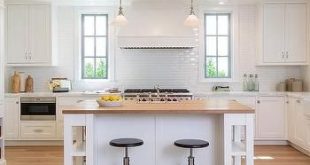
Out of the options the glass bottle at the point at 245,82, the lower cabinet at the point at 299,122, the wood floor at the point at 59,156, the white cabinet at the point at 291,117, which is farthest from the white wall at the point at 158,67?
the wood floor at the point at 59,156

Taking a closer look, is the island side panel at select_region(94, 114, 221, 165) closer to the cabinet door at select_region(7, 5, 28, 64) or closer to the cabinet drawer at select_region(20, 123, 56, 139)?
the cabinet drawer at select_region(20, 123, 56, 139)

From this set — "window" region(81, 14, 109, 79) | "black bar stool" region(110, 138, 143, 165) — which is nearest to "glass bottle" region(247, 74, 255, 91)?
"window" region(81, 14, 109, 79)

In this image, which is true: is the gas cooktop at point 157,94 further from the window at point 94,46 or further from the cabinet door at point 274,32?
the cabinet door at point 274,32

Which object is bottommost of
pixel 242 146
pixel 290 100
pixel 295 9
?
→ pixel 242 146

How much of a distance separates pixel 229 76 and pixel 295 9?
65.3 inches

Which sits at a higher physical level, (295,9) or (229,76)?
(295,9)

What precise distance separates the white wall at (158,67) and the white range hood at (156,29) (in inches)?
24.8

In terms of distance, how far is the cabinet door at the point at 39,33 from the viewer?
23.3 feet

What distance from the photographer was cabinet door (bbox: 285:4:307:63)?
712 cm

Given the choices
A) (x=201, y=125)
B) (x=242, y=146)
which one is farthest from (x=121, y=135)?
(x=242, y=146)

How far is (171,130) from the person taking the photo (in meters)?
4.57

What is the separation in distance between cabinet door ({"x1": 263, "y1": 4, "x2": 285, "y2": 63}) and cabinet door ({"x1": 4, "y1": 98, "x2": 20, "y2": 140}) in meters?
4.39

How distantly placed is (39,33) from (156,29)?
2.05m

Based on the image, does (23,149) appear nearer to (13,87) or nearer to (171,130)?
(13,87)
